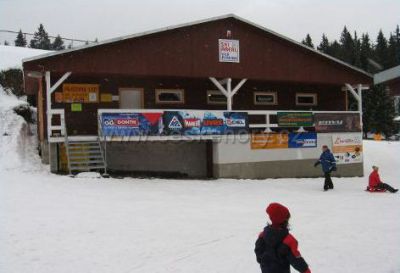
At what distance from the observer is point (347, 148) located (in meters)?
21.9

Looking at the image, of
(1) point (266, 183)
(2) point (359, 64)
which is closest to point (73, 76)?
(1) point (266, 183)

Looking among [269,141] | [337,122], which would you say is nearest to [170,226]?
[269,141]

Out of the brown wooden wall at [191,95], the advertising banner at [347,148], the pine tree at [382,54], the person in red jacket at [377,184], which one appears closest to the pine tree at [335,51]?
the pine tree at [382,54]

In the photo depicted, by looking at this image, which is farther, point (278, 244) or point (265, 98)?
point (265, 98)

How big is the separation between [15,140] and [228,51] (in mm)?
10210

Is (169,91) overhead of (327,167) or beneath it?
overhead

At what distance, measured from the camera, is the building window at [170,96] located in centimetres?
2081

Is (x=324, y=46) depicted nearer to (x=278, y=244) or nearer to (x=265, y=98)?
(x=265, y=98)

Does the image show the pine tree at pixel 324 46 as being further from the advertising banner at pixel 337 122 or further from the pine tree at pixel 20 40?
the advertising banner at pixel 337 122

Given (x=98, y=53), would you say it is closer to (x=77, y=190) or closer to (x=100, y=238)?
(x=77, y=190)

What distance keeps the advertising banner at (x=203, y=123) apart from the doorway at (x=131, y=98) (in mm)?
A: 3487

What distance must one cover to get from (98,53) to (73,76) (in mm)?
1705

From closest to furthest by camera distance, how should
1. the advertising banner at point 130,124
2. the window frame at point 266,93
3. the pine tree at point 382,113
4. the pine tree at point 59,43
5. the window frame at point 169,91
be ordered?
the advertising banner at point 130,124 → the window frame at point 169,91 → the window frame at point 266,93 → the pine tree at point 59,43 → the pine tree at point 382,113

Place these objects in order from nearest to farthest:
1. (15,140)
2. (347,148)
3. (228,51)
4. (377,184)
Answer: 1. (377,184)
2. (15,140)
3. (228,51)
4. (347,148)
